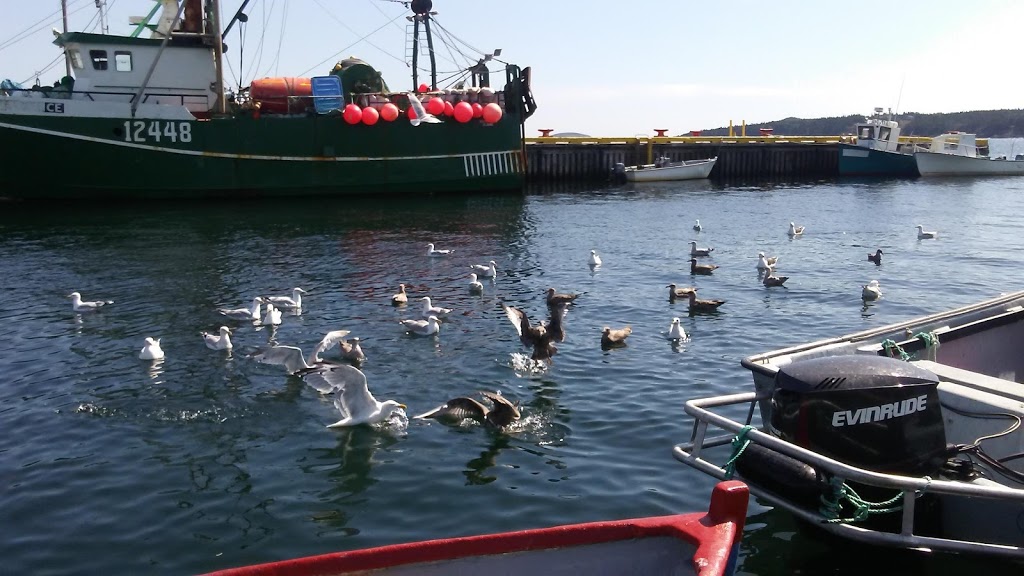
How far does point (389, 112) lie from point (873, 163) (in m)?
40.3

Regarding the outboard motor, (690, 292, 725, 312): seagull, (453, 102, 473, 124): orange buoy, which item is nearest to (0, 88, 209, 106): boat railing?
(453, 102, 473, 124): orange buoy

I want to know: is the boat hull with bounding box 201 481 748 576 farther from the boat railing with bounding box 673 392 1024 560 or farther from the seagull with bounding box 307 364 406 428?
the seagull with bounding box 307 364 406 428

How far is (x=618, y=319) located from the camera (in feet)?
56.9

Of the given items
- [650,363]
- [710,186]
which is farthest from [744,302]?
[710,186]

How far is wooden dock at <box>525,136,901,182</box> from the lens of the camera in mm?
57000

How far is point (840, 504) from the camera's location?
22.1ft

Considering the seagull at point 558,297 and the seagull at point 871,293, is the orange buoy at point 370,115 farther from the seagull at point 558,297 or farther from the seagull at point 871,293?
the seagull at point 871,293

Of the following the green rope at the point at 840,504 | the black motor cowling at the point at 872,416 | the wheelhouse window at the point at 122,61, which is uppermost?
the wheelhouse window at the point at 122,61

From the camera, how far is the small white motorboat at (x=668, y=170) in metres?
55.4

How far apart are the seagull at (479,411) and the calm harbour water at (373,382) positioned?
0.26m

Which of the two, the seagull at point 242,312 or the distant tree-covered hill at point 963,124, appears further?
the distant tree-covered hill at point 963,124

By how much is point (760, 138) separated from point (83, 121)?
47806mm

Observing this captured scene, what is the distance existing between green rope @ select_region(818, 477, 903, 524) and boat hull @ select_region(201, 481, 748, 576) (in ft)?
4.32

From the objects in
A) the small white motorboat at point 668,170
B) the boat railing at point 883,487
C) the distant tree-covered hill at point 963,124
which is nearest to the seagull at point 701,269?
the boat railing at point 883,487
